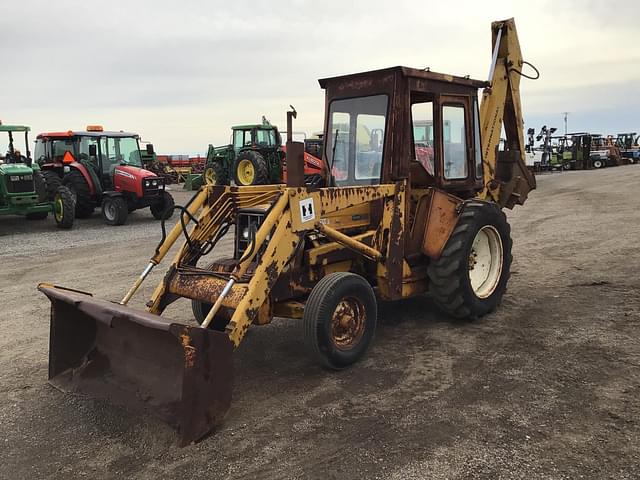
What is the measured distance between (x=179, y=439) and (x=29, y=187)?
12065mm

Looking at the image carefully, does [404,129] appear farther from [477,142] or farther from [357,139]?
[477,142]

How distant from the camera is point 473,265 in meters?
5.80

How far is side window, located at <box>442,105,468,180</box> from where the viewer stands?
5512mm

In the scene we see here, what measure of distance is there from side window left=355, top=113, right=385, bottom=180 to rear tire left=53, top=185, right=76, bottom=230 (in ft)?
33.1

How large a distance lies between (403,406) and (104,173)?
12628 millimetres

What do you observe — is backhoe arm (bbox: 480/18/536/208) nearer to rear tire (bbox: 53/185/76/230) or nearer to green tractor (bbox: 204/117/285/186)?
rear tire (bbox: 53/185/76/230)

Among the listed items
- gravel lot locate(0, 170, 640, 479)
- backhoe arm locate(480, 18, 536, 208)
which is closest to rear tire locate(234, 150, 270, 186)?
gravel lot locate(0, 170, 640, 479)

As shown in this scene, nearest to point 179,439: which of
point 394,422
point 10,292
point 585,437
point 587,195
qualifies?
point 394,422

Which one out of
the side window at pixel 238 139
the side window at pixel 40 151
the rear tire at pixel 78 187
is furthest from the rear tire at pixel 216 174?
the rear tire at pixel 78 187

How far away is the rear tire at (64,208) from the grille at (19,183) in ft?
2.18

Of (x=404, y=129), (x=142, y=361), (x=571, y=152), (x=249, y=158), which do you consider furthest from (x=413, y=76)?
(x=571, y=152)

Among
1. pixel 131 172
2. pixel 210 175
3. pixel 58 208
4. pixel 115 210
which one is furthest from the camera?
pixel 210 175

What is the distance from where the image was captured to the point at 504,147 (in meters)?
7.14

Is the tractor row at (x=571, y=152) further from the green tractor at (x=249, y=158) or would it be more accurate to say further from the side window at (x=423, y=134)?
the side window at (x=423, y=134)
